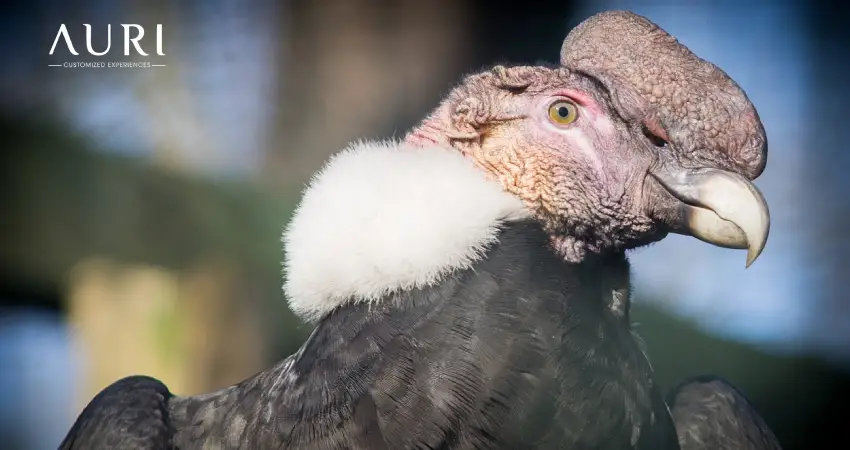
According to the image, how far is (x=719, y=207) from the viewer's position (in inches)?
45.5

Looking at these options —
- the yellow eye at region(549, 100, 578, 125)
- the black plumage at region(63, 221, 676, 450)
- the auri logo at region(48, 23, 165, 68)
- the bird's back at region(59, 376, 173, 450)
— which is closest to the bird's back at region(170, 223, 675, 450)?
the black plumage at region(63, 221, 676, 450)

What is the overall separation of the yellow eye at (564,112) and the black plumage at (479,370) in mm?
182

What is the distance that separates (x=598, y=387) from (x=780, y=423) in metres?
2.77

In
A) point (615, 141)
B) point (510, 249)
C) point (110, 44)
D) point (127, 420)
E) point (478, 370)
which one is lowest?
point (127, 420)

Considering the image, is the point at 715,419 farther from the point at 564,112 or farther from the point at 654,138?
the point at 564,112

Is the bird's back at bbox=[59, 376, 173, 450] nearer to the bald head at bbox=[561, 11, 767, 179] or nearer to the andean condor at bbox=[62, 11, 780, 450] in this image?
the andean condor at bbox=[62, 11, 780, 450]

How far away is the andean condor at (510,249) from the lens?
112cm

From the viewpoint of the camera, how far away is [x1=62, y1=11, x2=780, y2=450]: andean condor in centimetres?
112

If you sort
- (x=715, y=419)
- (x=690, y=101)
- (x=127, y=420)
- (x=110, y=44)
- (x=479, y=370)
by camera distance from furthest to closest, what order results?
(x=110, y=44), (x=715, y=419), (x=127, y=420), (x=690, y=101), (x=479, y=370)

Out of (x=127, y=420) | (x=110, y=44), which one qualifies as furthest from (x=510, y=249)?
(x=110, y=44)

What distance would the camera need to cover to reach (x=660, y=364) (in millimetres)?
3305

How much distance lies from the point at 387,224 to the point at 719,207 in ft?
1.65

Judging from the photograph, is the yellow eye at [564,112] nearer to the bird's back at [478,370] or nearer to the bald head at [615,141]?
the bald head at [615,141]

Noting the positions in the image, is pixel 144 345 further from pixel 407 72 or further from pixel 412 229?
pixel 412 229
